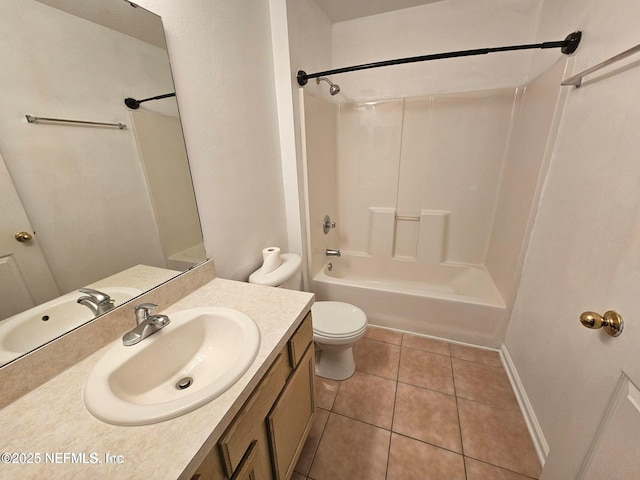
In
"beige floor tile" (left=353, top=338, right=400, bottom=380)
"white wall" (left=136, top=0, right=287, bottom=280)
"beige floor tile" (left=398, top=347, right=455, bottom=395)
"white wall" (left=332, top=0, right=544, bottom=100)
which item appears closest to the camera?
"white wall" (left=136, top=0, right=287, bottom=280)

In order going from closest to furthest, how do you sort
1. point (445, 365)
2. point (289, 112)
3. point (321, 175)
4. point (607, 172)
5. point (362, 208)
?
1. point (607, 172)
2. point (289, 112)
3. point (445, 365)
4. point (321, 175)
5. point (362, 208)

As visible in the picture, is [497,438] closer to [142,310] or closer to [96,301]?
[142,310]

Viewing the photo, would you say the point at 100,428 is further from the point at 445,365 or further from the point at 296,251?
the point at 445,365

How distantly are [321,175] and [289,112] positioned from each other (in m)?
0.60

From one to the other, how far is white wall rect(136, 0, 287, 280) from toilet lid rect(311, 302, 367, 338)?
51 centimetres

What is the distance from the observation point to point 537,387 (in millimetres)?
1252

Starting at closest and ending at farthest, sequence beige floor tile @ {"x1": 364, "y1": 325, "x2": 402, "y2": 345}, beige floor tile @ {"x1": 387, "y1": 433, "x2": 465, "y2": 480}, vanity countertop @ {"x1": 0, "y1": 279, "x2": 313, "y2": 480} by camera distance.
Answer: vanity countertop @ {"x1": 0, "y1": 279, "x2": 313, "y2": 480}, beige floor tile @ {"x1": 387, "y1": 433, "x2": 465, "y2": 480}, beige floor tile @ {"x1": 364, "y1": 325, "x2": 402, "y2": 345}

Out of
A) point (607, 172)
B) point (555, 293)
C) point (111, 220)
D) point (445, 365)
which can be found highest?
point (607, 172)

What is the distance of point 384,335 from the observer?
6.46 feet

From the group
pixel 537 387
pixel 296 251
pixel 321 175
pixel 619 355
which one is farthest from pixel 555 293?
pixel 321 175

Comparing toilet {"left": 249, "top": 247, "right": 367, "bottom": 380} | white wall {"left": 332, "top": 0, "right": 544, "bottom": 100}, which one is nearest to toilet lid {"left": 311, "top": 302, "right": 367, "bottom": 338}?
toilet {"left": 249, "top": 247, "right": 367, "bottom": 380}

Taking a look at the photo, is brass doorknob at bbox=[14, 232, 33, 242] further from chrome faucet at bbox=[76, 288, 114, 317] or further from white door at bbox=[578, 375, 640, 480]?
white door at bbox=[578, 375, 640, 480]

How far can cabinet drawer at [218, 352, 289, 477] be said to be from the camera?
0.58 metres

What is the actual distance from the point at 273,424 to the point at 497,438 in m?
1.21
